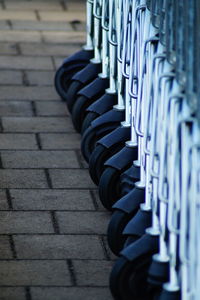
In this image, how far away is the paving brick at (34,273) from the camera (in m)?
4.02

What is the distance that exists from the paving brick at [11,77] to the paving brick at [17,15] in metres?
1.27

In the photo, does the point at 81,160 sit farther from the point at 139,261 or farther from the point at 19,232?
the point at 139,261

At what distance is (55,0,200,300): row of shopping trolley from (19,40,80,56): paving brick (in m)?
1.55

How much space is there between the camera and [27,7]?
26.6ft

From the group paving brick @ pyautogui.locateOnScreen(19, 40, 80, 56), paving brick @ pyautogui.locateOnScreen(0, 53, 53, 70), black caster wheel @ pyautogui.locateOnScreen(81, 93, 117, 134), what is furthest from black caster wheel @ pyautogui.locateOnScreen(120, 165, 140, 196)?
paving brick @ pyautogui.locateOnScreen(19, 40, 80, 56)

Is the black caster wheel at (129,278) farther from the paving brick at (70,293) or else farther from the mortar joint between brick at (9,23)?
the mortar joint between brick at (9,23)

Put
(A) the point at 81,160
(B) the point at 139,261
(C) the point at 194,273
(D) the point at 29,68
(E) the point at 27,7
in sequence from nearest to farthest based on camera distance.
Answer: (C) the point at 194,273 < (B) the point at 139,261 < (A) the point at 81,160 < (D) the point at 29,68 < (E) the point at 27,7

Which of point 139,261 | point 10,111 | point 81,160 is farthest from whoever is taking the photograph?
point 10,111

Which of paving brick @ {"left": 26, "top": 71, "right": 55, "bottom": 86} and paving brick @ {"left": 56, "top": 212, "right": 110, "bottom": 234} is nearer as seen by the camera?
paving brick @ {"left": 56, "top": 212, "right": 110, "bottom": 234}

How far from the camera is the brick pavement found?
407cm

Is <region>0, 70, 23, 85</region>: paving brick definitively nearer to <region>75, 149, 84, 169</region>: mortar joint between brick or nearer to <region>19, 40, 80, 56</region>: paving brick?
<region>19, 40, 80, 56</region>: paving brick

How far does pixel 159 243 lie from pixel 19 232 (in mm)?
890

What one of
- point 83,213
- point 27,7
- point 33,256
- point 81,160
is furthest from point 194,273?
point 27,7

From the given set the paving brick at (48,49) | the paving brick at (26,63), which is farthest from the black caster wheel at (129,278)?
the paving brick at (48,49)
